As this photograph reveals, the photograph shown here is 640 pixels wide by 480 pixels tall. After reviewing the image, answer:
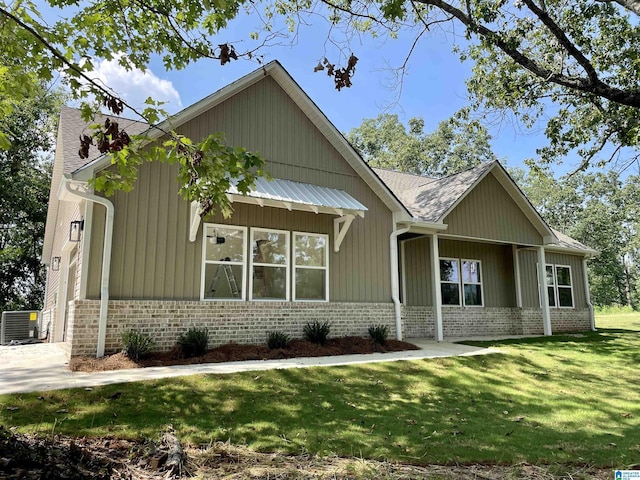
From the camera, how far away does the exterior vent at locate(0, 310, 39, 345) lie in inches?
591

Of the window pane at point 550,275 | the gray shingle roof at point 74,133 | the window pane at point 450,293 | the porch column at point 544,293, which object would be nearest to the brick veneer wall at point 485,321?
the window pane at point 450,293

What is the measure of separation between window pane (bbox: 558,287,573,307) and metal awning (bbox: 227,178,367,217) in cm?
1148

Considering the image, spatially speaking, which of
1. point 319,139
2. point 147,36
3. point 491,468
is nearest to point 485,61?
point 319,139

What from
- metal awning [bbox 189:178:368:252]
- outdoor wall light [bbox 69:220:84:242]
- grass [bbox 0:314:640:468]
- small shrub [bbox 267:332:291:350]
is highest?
metal awning [bbox 189:178:368:252]

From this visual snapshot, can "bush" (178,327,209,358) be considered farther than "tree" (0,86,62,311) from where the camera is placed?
No

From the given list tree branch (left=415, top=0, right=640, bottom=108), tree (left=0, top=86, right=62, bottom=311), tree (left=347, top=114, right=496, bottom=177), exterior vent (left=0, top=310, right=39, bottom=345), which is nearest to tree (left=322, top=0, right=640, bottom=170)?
tree branch (left=415, top=0, right=640, bottom=108)

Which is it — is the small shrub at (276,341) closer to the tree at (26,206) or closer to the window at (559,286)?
the window at (559,286)

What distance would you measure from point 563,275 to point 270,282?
13.7 m

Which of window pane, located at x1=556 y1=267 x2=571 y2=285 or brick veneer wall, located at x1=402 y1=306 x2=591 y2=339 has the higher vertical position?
window pane, located at x1=556 y1=267 x2=571 y2=285

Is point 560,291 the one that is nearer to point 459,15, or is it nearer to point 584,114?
point 584,114

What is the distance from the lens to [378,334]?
37.2 feet

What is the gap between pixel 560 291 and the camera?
1812 cm

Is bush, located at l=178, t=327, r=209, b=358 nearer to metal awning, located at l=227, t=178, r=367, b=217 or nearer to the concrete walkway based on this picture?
the concrete walkway

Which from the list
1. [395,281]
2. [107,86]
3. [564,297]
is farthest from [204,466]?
[564,297]
